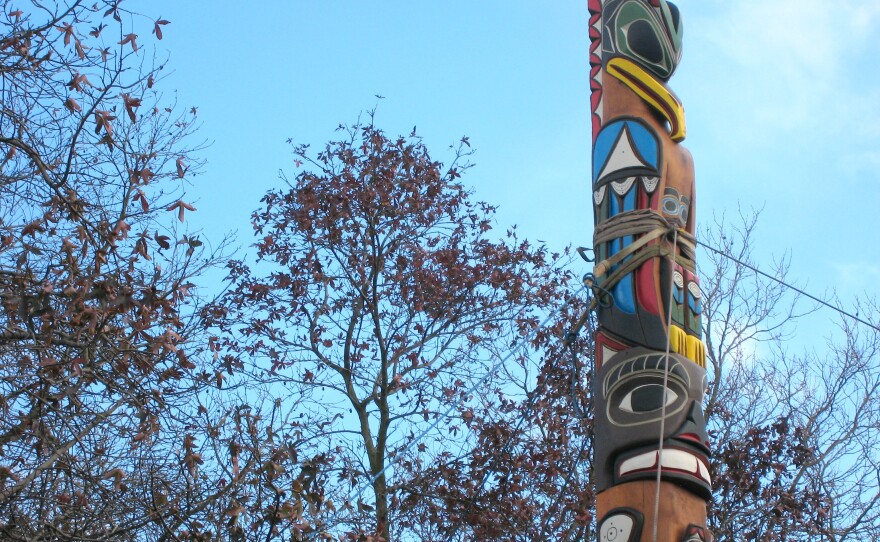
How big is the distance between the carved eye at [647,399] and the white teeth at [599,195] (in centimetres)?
159

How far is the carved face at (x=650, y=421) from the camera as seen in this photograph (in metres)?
6.76

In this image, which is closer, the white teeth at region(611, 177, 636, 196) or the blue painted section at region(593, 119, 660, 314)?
the blue painted section at region(593, 119, 660, 314)

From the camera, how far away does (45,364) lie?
19.6ft

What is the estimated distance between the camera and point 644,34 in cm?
865

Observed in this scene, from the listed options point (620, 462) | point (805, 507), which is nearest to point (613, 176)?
point (620, 462)

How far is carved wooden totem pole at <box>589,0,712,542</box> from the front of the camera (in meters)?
6.73

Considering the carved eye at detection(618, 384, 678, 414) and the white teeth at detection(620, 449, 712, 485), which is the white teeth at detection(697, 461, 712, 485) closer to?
the white teeth at detection(620, 449, 712, 485)

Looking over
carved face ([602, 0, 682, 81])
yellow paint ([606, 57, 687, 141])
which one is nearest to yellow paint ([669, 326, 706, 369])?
yellow paint ([606, 57, 687, 141])

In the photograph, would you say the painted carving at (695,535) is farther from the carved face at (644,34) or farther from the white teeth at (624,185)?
the carved face at (644,34)

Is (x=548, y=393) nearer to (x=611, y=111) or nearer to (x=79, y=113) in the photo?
(x=611, y=111)

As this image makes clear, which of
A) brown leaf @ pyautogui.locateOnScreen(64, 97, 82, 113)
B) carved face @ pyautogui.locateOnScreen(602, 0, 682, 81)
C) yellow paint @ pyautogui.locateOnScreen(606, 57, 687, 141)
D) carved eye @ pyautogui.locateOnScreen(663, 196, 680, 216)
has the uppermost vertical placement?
carved face @ pyautogui.locateOnScreen(602, 0, 682, 81)

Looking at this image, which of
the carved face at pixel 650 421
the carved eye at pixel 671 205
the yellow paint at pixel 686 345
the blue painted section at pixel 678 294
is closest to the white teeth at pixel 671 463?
the carved face at pixel 650 421

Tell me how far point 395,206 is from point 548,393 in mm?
2520

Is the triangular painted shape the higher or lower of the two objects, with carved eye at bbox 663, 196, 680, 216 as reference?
higher
